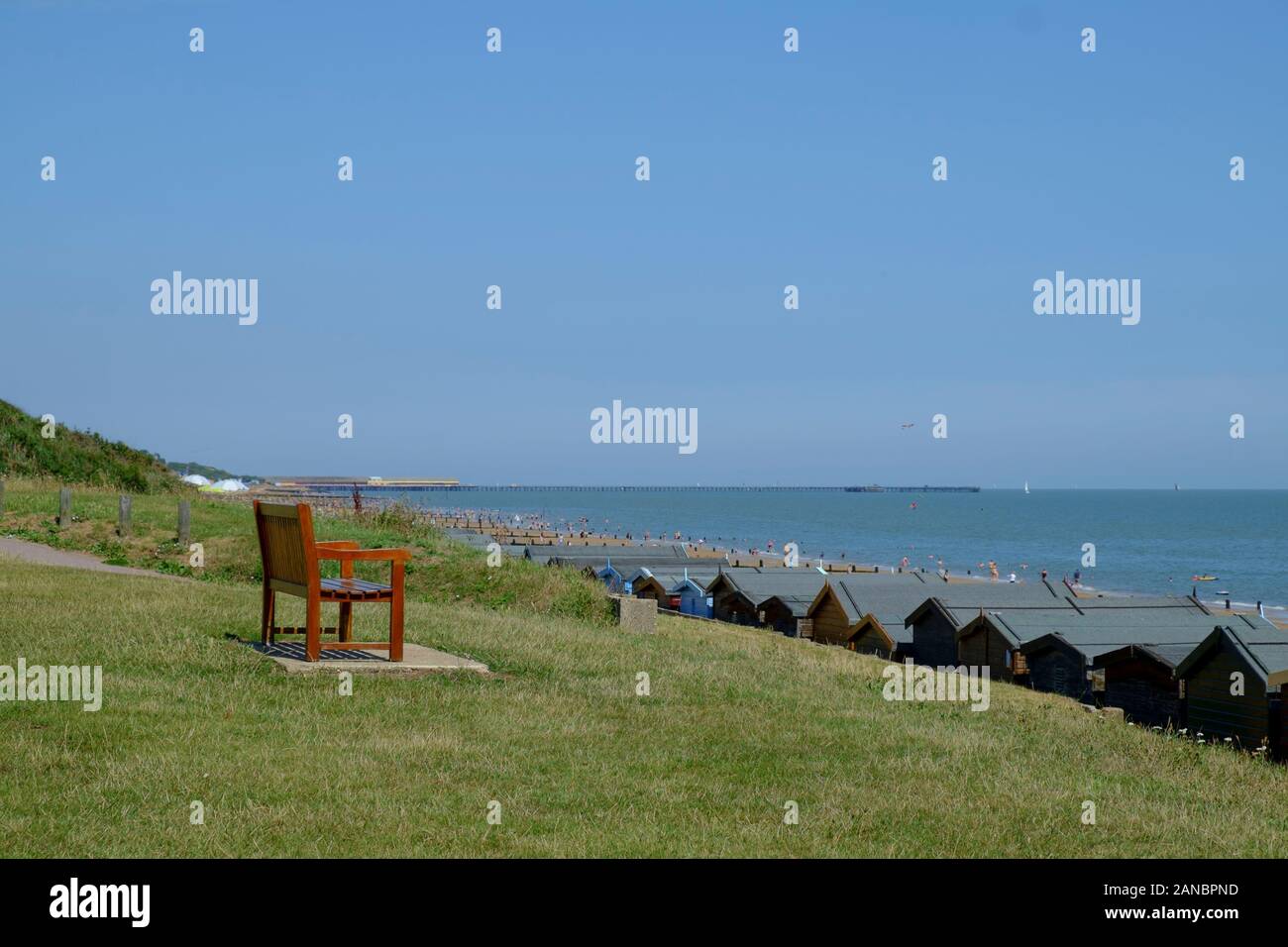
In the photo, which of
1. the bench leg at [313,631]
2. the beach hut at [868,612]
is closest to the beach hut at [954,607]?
the beach hut at [868,612]

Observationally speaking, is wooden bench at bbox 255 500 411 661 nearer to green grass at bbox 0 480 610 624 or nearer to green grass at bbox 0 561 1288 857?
green grass at bbox 0 561 1288 857

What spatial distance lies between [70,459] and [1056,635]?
3035cm

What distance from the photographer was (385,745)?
7.85m

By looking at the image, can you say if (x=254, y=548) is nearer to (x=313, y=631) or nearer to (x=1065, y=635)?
(x=313, y=631)

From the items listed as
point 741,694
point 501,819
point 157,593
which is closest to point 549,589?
point 157,593

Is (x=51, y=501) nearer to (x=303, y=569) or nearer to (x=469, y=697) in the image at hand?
(x=303, y=569)

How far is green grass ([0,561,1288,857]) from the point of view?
6.15m

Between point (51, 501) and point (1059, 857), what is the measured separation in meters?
25.0

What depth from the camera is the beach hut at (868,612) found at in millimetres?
39156

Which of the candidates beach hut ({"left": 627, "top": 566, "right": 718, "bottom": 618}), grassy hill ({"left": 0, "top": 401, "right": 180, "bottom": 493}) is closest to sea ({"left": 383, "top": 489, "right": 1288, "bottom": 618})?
beach hut ({"left": 627, "top": 566, "right": 718, "bottom": 618})

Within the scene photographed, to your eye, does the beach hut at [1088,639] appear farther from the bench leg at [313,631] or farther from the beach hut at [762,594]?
the bench leg at [313,631]

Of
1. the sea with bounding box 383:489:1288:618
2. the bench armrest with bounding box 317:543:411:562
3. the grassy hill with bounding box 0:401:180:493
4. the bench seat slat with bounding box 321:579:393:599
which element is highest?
the grassy hill with bounding box 0:401:180:493

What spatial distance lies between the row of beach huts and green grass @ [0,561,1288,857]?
1137 centimetres

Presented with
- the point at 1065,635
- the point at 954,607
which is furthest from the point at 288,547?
the point at 954,607
